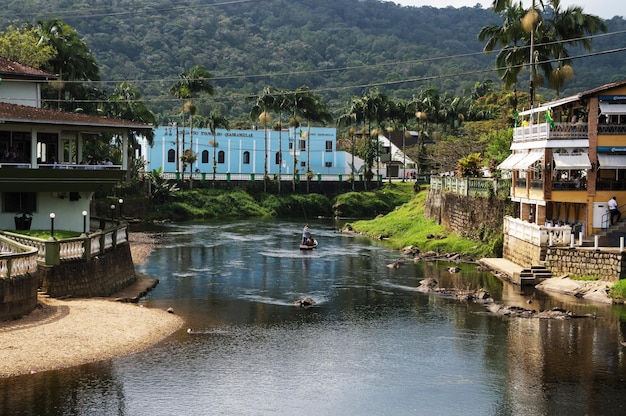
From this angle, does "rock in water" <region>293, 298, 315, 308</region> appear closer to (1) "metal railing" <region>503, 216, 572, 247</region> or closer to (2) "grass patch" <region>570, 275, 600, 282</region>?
(1) "metal railing" <region>503, 216, 572, 247</region>

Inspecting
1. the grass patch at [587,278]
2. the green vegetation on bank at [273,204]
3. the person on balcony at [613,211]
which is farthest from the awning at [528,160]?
the green vegetation on bank at [273,204]

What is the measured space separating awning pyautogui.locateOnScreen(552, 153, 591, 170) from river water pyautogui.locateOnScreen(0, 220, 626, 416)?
728 cm

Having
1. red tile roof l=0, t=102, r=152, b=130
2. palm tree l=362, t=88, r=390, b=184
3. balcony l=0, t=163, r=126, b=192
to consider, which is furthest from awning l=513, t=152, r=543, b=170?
palm tree l=362, t=88, r=390, b=184

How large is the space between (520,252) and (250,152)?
76313 millimetres

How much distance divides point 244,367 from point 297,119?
87.9 m

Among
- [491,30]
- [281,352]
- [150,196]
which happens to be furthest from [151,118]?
[281,352]

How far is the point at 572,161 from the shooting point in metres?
47.8

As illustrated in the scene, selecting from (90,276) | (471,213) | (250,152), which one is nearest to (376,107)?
(250,152)

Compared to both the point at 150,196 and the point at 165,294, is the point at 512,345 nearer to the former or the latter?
the point at 165,294

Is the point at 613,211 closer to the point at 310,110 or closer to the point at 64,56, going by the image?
the point at 64,56

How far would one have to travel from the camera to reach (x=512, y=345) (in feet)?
111

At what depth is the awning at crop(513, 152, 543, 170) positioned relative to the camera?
50062 mm

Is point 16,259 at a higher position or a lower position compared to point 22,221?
lower

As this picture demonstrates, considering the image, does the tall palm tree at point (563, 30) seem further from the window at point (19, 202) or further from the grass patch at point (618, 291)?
the window at point (19, 202)
